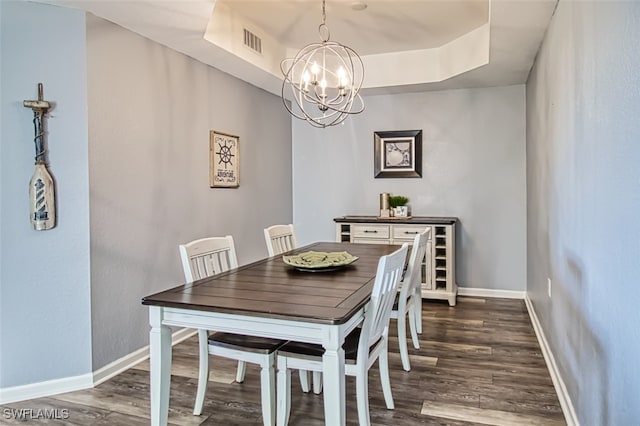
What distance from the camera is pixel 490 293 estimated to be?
4711 mm

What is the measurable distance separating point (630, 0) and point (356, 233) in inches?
139

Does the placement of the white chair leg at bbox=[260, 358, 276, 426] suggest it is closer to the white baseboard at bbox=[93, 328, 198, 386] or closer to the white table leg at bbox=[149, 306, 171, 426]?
the white table leg at bbox=[149, 306, 171, 426]

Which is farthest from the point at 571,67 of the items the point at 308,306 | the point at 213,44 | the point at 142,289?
the point at 142,289

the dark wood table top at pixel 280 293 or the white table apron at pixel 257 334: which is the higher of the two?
the dark wood table top at pixel 280 293

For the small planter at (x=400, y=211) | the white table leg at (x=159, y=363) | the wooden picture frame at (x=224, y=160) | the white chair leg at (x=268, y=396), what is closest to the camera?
the white table leg at (x=159, y=363)

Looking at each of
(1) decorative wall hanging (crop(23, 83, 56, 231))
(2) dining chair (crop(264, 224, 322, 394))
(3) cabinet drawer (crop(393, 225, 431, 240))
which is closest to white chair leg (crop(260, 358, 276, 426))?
(2) dining chair (crop(264, 224, 322, 394))

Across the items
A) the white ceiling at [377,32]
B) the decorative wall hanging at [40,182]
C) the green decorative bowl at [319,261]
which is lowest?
the green decorative bowl at [319,261]

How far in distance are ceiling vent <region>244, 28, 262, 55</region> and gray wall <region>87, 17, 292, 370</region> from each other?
0.38 metres

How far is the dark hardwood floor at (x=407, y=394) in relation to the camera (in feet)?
7.48

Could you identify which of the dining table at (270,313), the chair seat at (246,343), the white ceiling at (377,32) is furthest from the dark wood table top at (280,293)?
the white ceiling at (377,32)

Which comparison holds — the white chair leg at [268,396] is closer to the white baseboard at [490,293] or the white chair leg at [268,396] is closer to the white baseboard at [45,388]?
the white baseboard at [45,388]

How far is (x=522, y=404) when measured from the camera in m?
2.38

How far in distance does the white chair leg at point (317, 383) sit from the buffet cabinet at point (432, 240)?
7.12 feet

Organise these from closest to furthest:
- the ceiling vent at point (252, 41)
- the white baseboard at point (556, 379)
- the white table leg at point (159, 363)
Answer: the white table leg at point (159, 363) → the white baseboard at point (556, 379) → the ceiling vent at point (252, 41)
